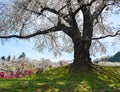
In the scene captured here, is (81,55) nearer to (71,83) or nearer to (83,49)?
(83,49)

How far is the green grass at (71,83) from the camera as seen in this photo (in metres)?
21.5

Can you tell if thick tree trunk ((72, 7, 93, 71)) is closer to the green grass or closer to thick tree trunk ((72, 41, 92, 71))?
thick tree trunk ((72, 41, 92, 71))

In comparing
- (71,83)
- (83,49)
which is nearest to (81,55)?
(83,49)

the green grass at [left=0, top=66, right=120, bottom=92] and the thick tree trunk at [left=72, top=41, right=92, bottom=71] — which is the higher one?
the thick tree trunk at [left=72, top=41, right=92, bottom=71]

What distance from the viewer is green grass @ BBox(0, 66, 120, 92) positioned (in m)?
21.5

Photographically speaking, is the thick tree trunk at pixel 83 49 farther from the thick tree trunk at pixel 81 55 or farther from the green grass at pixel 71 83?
the green grass at pixel 71 83

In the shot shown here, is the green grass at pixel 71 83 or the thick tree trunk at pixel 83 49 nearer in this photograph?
the green grass at pixel 71 83

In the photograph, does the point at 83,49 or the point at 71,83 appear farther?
the point at 83,49

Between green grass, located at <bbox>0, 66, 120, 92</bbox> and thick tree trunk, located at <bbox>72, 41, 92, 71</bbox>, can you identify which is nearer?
green grass, located at <bbox>0, 66, 120, 92</bbox>

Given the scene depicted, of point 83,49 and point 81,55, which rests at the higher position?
point 83,49

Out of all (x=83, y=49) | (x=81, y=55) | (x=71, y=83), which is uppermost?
(x=83, y=49)

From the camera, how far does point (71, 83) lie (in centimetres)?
2325

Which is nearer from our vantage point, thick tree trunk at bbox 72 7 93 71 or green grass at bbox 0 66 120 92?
green grass at bbox 0 66 120 92

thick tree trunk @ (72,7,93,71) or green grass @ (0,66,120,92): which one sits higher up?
thick tree trunk @ (72,7,93,71)
